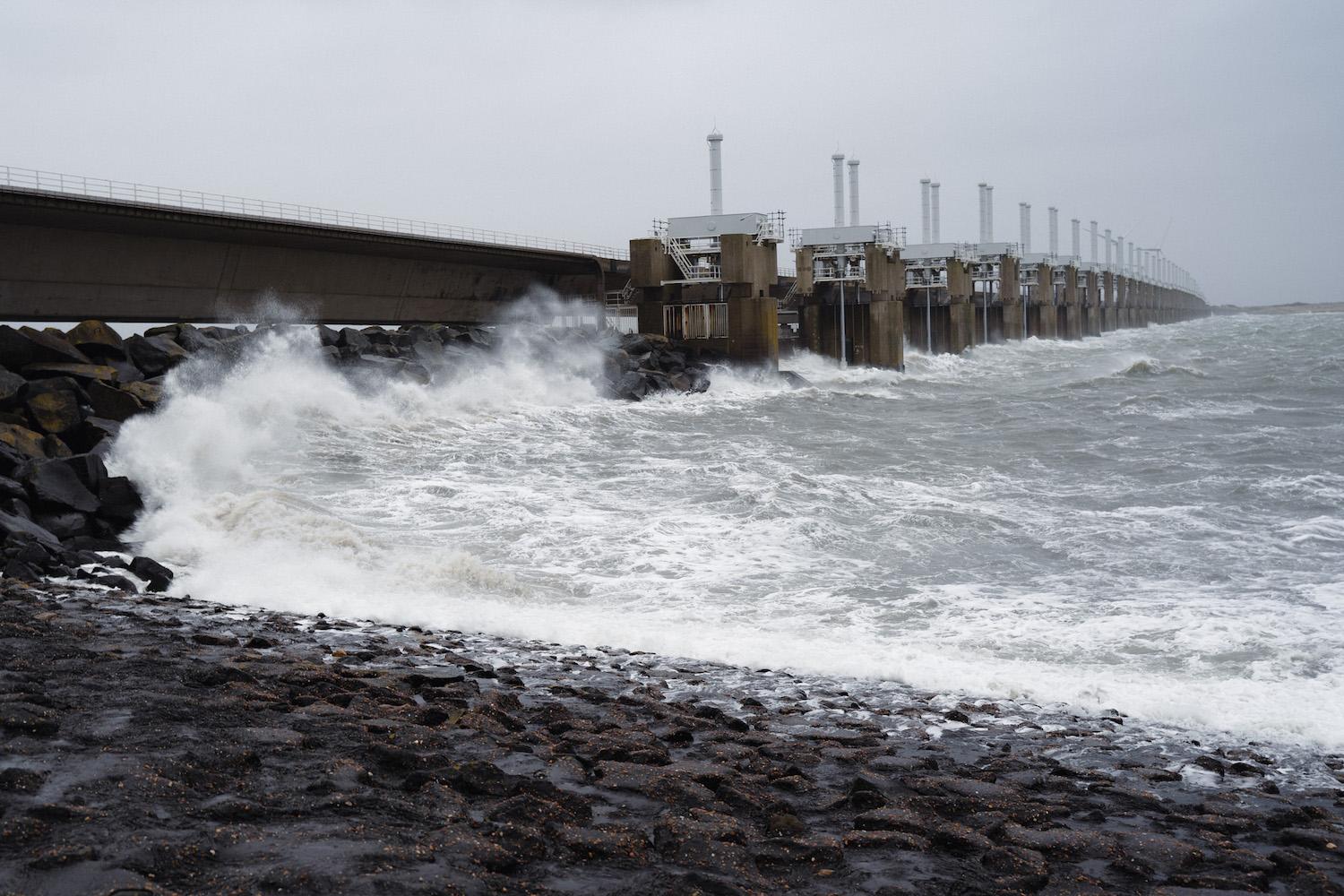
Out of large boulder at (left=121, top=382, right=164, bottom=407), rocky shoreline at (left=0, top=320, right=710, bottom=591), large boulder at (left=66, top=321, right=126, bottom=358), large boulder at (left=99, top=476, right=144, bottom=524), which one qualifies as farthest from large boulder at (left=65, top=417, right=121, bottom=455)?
large boulder at (left=66, top=321, right=126, bottom=358)

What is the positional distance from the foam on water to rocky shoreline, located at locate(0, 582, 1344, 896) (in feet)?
4.96

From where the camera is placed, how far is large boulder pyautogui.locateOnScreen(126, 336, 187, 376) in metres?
20.8

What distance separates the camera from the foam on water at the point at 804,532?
9414mm

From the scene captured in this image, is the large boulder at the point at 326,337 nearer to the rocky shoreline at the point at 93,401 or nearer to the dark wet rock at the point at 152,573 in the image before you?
the rocky shoreline at the point at 93,401

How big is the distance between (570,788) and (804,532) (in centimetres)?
928

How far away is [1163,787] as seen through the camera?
249 inches

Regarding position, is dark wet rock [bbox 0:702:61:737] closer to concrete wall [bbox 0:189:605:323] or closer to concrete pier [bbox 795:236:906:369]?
concrete wall [bbox 0:189:605:323]

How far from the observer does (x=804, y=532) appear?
1455 centimetres

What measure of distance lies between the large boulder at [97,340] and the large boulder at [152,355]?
36cm

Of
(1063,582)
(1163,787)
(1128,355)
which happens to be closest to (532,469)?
(1063,582)

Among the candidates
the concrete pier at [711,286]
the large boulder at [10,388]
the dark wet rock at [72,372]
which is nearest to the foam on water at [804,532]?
the dark wet rock at [72,372]

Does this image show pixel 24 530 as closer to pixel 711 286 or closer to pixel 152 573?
pixel 152 573

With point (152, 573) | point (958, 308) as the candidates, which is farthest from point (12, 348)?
point (958, 308)

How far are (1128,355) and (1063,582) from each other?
170ft
